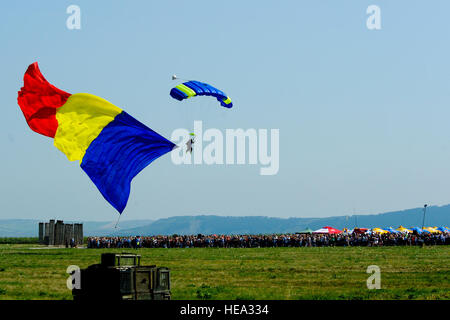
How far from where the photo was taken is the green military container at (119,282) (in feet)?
47.4

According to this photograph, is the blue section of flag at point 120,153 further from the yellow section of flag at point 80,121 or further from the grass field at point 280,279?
the grass field at point 280,279

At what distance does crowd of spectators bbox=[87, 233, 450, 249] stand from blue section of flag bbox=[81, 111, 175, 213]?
43248 millimetres

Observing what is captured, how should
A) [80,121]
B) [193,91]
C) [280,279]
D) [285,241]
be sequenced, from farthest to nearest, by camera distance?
[285,241] → [280,279] → [193,91] → [80,121]

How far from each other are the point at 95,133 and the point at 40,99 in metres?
1.81

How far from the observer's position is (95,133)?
18141mm

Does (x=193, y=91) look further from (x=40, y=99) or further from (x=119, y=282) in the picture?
(x=119, y=282)

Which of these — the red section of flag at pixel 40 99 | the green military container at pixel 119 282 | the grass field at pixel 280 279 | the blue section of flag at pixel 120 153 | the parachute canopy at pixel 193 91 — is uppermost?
the parachute canopy at pixel 193 91

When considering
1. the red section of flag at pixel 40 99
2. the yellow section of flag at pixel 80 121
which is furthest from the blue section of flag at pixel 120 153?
the red section of flag at pixel 40 99

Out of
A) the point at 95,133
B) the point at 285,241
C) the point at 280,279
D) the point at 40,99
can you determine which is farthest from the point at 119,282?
the point at 285,241

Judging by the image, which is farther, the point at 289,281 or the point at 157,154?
the point at 289,281
